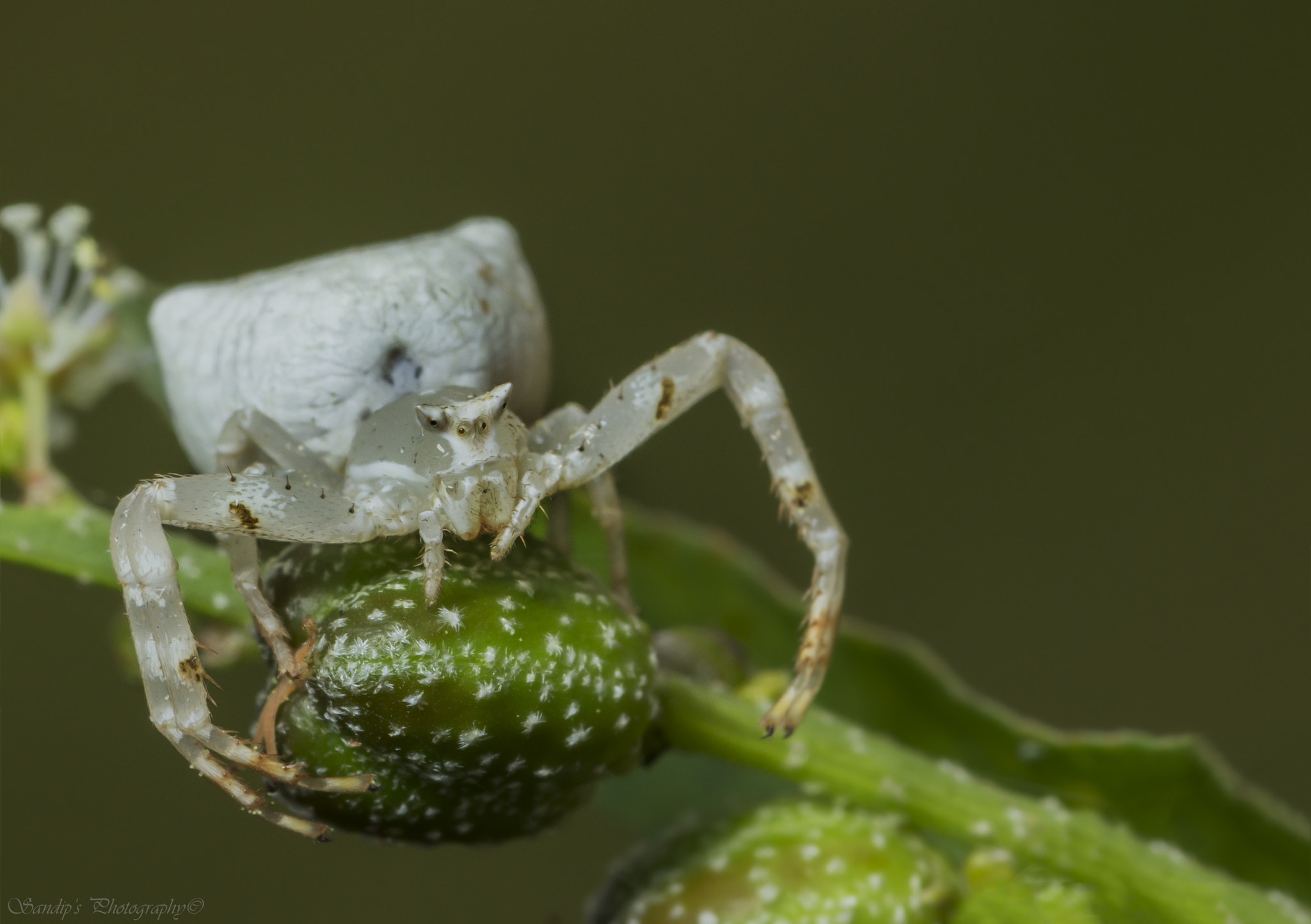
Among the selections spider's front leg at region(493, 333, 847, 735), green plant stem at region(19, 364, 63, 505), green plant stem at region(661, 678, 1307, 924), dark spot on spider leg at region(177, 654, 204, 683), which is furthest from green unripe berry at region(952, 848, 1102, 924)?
green plant stem at region(19, 364, 63, 505)

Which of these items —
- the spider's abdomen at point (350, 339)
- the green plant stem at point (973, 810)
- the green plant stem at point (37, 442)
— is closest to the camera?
the spider's abdomen at point (350, 339)

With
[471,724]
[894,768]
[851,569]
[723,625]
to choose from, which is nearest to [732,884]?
[894,768]

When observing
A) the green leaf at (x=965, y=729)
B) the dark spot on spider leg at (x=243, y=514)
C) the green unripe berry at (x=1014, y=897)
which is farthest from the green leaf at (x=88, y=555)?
the green unripe berry at (x=1014, y=897)

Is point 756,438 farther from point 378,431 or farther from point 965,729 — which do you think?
point 965,729

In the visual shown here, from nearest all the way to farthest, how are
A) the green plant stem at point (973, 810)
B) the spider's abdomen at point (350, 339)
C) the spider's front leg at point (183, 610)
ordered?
the spider's front leg at point (183, 610), the spider's abdomen at point (350, 339), the green plant stem at point (973, 810)

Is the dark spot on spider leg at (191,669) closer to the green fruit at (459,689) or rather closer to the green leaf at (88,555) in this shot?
the green fruit at (459,689)

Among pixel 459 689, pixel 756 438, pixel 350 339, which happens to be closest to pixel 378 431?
pixel 350 339

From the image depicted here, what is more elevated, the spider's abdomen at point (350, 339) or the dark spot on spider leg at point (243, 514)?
the spider's abdomen at point (350, 339)
